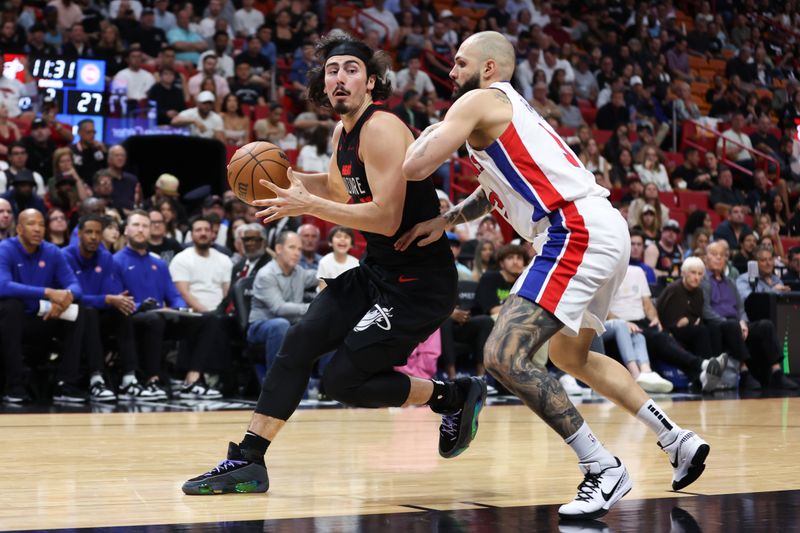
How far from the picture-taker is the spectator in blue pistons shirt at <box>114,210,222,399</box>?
8820 millimetres

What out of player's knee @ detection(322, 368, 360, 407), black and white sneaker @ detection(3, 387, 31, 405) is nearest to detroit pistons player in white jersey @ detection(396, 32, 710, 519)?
player's knee @ detection(322, 368, 360, 407)

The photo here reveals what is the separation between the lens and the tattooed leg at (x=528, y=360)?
373cm

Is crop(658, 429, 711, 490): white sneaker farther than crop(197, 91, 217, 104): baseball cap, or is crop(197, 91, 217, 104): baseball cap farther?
crop(197, 91, 217, 104): baseball cap

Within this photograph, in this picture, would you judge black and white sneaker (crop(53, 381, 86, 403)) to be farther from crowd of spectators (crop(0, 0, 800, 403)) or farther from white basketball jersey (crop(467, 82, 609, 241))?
white basketball jersey (crop(467, 82, 609, 241))

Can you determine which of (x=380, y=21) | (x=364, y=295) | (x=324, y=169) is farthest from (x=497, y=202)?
(x=380, y=21)

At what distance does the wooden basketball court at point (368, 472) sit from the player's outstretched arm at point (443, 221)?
0.96m

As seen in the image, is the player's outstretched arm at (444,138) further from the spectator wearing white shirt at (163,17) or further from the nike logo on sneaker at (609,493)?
the spectator wearing white shirt at (163,17)

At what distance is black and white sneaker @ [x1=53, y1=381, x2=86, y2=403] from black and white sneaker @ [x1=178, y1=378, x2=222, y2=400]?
2.76 feet

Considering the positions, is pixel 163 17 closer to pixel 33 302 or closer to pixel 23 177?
pixel 23 177

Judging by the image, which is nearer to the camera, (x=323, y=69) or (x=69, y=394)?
(x=323, y=69)

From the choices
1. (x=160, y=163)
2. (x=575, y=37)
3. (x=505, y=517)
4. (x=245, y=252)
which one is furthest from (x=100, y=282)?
(x=575, y=37)

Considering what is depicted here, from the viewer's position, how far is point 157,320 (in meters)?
8.80

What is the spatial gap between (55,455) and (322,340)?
5.99 ft

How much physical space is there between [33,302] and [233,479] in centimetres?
471
